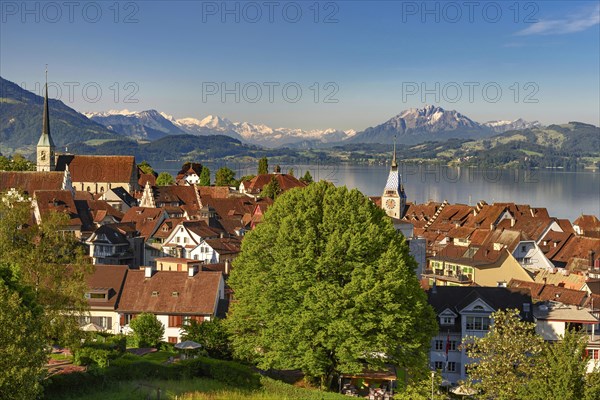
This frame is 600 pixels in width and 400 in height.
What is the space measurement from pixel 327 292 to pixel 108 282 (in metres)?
19.6

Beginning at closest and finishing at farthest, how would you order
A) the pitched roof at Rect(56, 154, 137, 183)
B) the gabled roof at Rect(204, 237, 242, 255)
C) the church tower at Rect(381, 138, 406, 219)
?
the gabled roof at Rect(204, 237, 242, 255) < the church tower at Rect(381, 138, 406, 219) < the pitched roof at Rect(56, 154, 137, 183)

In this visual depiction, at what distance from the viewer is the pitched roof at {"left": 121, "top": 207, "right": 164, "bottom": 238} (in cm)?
7794

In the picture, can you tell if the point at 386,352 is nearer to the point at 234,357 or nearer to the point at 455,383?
the point at 234,357

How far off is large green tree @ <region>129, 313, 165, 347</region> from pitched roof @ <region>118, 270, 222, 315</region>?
10.3 ft

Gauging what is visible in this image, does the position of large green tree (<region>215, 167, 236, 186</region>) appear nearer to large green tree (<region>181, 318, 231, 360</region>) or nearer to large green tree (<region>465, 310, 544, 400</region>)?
large green tree (<region>181, 318, 231, 360</region>)

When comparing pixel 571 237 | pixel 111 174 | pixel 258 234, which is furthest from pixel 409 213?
Result: pixel 258 234

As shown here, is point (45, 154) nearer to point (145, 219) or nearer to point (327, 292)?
point (145, 219)

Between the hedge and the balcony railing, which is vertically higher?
the balcony railing

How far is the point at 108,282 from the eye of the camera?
48.8 meters

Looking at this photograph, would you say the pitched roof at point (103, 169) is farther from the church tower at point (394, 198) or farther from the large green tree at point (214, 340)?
the large green tree at point (214, 340)

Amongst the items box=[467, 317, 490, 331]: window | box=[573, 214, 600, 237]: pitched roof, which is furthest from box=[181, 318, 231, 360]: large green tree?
box=[573, 214, 600, 237]: pitched roof

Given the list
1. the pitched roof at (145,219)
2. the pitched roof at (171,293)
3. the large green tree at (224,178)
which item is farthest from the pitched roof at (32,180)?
the pitched roof at (171,293)

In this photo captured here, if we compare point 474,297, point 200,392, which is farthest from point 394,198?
point 200,392

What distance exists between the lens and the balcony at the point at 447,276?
62469mm
